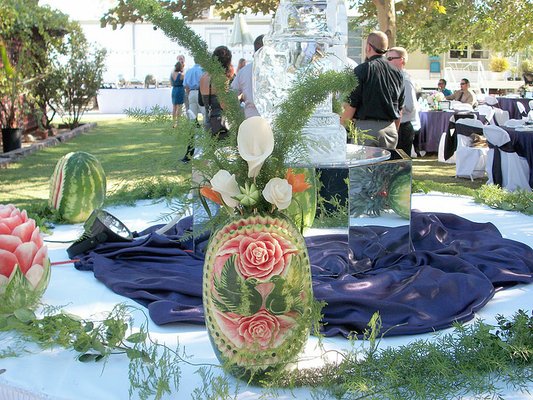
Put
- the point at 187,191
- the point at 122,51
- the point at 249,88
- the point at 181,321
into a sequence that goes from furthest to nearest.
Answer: the point at 122,51 < the point at 249,88 < the point at 181,321 < the point at 187,191

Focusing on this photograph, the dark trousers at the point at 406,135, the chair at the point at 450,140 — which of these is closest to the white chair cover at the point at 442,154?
the chair at the point at 450,140

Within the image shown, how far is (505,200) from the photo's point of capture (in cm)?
505

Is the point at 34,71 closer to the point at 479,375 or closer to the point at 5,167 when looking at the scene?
the point at 5,167

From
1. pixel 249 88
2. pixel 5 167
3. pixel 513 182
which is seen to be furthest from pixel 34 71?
pixel 513 182

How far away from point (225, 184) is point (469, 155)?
9.34 m

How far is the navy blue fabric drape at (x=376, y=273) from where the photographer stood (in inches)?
100

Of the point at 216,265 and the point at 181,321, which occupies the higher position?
the point at 216,265

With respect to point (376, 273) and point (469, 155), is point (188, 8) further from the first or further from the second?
point (376, 273)

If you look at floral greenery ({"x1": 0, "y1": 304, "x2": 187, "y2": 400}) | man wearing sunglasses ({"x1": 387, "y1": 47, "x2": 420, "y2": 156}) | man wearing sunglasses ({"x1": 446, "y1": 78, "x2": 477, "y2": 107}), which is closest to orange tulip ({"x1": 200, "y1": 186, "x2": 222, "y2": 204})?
floral greenery ({"x1": 0, "y1": 304, "x2": 187, "y2": 400})

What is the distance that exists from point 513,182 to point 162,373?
8237mm

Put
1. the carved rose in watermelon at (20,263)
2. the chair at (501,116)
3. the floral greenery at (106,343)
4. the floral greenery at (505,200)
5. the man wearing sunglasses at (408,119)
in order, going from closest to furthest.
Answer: the floral greenery at (106,343) < the carved rose in watermelon at (20,263) < the floral greenery at (505,200) < the man wearing sunglasses at (408,119) < the chair at (501,116)

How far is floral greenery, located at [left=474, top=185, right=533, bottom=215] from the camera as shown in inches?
192

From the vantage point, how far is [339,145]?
3285mm

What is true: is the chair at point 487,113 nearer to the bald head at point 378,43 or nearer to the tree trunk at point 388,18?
the tree trunk at point 388,18
